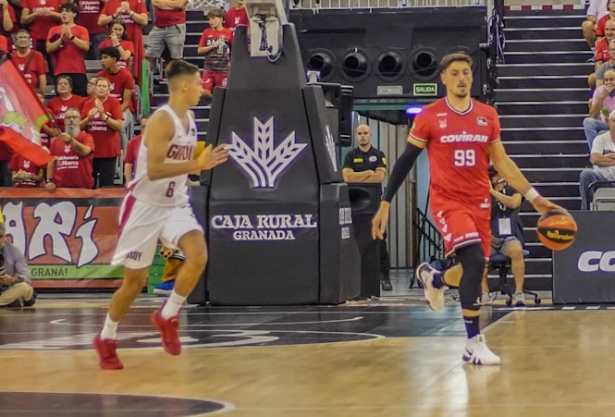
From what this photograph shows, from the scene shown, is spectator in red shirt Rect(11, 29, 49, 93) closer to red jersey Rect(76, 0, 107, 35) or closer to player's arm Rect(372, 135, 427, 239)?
red jersey Rect(76, 0, 107, 35)

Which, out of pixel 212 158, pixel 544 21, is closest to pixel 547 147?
pixel 544 21

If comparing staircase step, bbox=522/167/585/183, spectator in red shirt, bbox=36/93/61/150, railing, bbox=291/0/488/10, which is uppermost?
railing, bbox=291/0/488/10

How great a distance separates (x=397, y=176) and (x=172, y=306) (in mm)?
2034

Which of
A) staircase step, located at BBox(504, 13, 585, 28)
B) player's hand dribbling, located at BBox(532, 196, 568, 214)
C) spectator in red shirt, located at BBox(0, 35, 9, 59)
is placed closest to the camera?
player's hand dribbling, located at BBox(532, 196, 568, 214)

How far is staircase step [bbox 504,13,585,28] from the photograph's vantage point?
2366cm

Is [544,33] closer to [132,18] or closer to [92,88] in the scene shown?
[132,18]

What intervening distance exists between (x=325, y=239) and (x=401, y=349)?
5125mm

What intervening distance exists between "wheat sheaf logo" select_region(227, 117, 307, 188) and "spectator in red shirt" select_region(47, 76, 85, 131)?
15.6 ft

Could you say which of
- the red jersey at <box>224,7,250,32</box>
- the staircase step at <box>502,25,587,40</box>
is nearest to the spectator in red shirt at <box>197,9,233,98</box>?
the red jersey at <box>224,7,250,32</box>

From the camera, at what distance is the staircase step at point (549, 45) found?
2305cm

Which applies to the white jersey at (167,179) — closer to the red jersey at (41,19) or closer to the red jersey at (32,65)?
the red jersey at (32,65)

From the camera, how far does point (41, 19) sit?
21000 millimetres

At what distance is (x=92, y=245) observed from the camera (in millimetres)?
18422

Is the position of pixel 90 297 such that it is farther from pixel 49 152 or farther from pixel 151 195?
pixel 151 195
